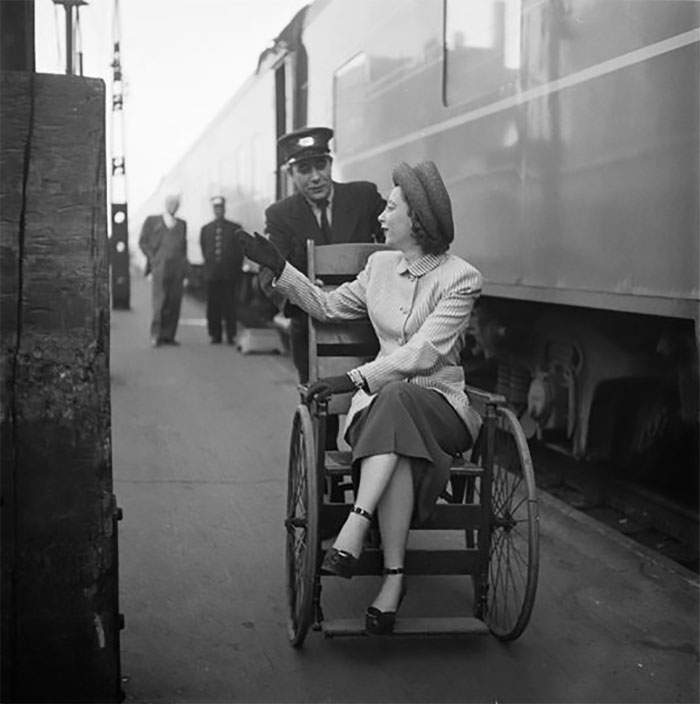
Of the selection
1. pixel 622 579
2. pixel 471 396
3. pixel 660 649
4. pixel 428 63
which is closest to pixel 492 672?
pixel 660 649

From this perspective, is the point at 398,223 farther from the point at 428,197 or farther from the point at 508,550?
the point at 508,550

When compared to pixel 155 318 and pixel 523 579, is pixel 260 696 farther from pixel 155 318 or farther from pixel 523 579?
pixel 155 318

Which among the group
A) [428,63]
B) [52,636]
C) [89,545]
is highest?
[428,63]

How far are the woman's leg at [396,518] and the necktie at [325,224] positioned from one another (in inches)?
60.4

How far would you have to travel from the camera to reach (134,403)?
345 inches

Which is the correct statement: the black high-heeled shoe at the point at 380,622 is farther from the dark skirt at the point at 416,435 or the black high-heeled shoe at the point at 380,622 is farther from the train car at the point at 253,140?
the train car at the point at 253,140

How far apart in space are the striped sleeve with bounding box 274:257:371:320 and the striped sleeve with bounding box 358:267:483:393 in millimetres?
370

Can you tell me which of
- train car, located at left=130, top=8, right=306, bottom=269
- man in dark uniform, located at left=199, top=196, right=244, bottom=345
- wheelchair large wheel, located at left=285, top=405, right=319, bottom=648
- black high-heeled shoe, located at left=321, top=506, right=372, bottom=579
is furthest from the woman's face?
man in dark uniform, located at left=199, top=196, right=244, bottom=345

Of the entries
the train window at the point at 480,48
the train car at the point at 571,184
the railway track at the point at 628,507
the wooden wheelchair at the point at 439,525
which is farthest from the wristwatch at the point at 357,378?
the train window at the point at 480,48

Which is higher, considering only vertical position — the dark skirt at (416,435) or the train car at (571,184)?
the train car at (571,184)

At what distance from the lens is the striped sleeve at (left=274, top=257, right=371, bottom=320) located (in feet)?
13.3

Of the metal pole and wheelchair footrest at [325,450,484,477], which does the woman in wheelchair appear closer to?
wheelchair footrest at [325,450,484,477]

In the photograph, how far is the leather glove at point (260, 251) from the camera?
3941 mm

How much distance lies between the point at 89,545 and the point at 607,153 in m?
2.64
